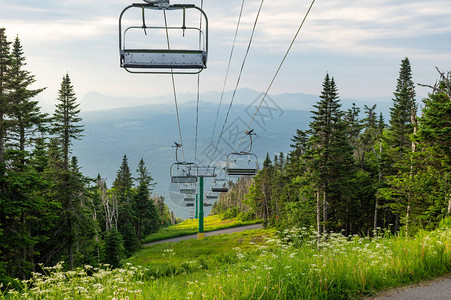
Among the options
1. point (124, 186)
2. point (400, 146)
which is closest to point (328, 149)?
point (400, 146)

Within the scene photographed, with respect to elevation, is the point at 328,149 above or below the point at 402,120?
below

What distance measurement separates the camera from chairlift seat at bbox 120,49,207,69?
6.96 meters

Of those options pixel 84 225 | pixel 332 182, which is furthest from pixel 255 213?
pixel 84 225

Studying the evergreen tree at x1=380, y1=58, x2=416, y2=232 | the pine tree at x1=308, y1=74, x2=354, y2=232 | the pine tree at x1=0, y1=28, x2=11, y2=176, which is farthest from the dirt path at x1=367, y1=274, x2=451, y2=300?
the pine tree at x1=308, y1=74, x2=354, y2=232

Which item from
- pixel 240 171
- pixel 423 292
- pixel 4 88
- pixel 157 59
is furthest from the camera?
pixel 4 88

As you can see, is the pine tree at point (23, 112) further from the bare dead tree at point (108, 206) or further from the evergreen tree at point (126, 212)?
the evergreen tree at point (126, 212)

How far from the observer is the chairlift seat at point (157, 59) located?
22.8 ft

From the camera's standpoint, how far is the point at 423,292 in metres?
5.92

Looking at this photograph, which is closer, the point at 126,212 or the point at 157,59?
the point at 157,59

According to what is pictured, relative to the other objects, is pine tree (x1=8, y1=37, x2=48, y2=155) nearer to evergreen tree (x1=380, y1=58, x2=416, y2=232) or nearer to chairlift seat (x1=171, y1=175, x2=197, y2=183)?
chairlift seat (x1=171, y1=175, x2=197, y2=183)

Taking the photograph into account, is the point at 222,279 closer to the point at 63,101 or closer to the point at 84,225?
the point at 84,225

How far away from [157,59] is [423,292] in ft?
20.9

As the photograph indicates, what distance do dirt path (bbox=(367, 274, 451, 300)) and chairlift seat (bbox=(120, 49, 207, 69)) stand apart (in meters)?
5.36

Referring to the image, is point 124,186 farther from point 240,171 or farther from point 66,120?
point 240,171
